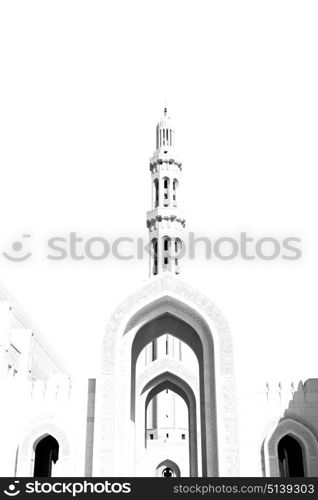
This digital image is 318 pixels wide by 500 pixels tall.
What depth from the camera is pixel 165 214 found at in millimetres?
38406

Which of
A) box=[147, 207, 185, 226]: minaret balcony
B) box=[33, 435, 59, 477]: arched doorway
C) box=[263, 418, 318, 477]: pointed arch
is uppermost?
box=[147, 207, 185, 226]: minaret balcony

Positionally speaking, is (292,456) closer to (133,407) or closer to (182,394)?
(133,407)

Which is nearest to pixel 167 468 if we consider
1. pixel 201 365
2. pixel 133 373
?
pixel 133 373

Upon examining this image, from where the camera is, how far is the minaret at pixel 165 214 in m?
38.6

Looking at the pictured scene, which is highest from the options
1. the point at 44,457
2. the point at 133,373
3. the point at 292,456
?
the point at 133,373

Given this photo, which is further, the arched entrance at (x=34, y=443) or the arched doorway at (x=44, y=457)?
the arched doorway at (x=44, y=457)

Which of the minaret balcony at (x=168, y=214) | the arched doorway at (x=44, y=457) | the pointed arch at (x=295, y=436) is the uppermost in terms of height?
the minaret balcony at (x=168, y=214)

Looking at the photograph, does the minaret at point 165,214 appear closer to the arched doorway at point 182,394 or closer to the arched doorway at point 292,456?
the arched doorway at point 182,394

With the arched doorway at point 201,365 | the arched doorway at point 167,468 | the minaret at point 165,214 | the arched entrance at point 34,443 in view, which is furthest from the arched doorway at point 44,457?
the minaret at point 165,214

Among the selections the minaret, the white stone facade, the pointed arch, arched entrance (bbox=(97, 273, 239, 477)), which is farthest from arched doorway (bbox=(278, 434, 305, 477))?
the minaret

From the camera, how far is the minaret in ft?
127

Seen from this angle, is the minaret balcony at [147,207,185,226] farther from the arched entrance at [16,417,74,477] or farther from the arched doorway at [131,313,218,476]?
the arched entrance at [16,417,74,477]
